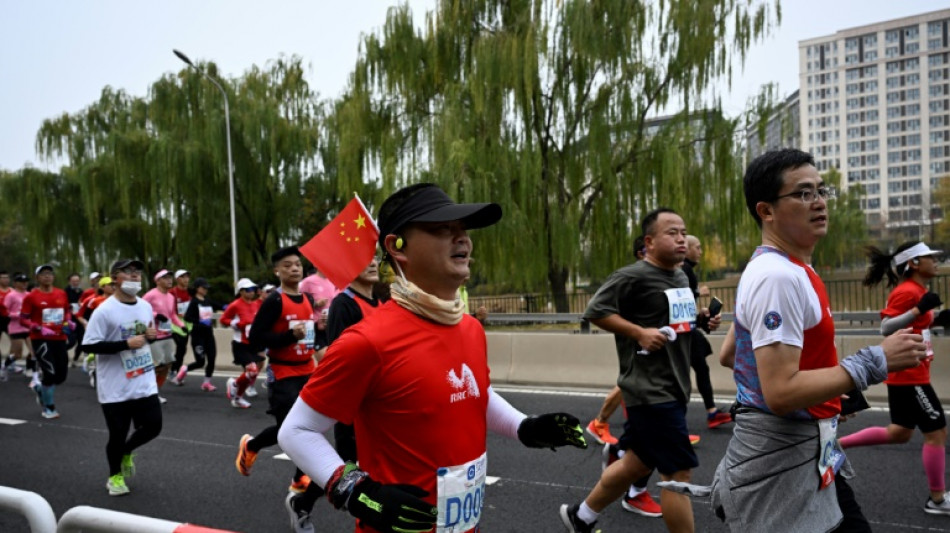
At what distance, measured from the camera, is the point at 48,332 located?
35.8ft

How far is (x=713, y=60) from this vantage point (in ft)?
57.3

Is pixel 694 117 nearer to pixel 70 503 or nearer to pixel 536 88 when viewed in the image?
pixel 536 88

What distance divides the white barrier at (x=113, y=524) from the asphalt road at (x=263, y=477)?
4.84ft

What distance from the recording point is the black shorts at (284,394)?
19.5 feet

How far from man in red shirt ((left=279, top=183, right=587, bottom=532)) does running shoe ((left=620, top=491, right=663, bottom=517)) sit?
9.96ft

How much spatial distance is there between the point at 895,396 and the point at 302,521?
12.8 feet

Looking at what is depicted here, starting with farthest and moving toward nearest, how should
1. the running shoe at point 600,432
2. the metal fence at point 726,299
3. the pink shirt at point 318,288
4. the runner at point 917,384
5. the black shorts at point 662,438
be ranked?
the metal fence at point 726,299, the pink shirt at point 318,288, the running shoe at point 600,432, the runner at point 917,384, the black shorts at point 662,438

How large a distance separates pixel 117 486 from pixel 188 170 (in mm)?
21881

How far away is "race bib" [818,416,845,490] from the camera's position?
245cm

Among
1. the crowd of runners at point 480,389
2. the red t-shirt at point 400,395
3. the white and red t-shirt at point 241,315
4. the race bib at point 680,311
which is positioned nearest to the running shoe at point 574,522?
the race bib at point 680,311

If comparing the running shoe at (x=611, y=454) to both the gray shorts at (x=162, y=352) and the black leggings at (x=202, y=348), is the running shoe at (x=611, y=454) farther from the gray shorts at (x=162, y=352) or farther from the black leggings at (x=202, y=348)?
the black leggings at (x=202, y=348)

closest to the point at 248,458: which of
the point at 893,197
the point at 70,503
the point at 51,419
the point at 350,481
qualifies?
the point at 70,503

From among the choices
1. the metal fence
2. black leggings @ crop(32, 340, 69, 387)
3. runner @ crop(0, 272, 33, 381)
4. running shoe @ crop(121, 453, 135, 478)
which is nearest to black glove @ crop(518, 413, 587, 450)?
running shoe @ crop(121, 453, 135, 478)

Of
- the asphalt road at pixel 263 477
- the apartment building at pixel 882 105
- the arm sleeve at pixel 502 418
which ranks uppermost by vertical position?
the apartment building at pixel 882 105
